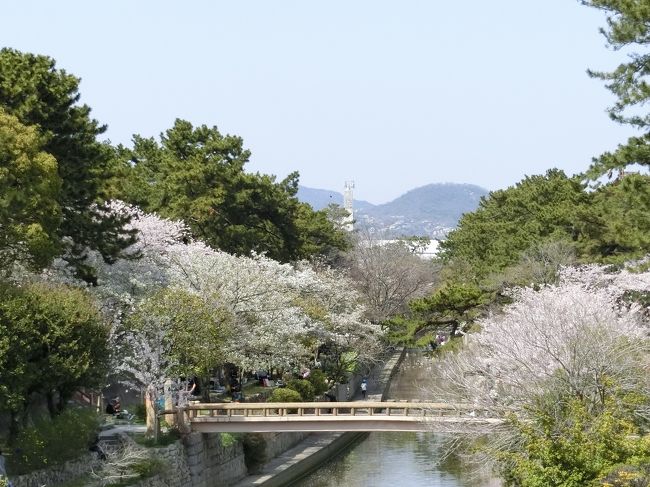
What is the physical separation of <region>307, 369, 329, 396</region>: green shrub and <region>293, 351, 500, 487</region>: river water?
283 centimetres

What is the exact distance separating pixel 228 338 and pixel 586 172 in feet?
44.0

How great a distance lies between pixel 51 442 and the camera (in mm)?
29344

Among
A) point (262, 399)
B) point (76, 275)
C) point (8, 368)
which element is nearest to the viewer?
point (8, 368)

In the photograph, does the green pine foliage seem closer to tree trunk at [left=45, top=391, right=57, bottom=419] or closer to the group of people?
tree trunk at [left=45, top=391, right=57, bottom=419]

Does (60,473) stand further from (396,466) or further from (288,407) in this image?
(396,466)

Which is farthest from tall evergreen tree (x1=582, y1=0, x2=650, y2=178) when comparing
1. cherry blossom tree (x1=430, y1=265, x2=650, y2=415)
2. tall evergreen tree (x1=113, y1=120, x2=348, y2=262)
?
tall evergreen tree (x1=113, y1=120, x2=348, y2=262)

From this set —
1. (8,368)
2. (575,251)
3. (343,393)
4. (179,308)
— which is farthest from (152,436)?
(575,251)

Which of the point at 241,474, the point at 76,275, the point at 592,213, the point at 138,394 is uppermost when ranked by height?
the point at 592,213

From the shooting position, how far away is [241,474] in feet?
130

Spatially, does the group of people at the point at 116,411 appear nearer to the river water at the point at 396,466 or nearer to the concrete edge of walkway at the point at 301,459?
the concrete edge of walkway at the point at 301,459

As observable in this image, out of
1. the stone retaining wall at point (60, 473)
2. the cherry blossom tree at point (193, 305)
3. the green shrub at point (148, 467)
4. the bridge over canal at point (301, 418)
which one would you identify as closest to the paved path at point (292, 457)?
the bridge over canal at point (301, 418)

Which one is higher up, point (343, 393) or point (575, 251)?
point (575, 251)

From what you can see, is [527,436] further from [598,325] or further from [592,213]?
[592,213]

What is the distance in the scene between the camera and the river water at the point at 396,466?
1601 inches
